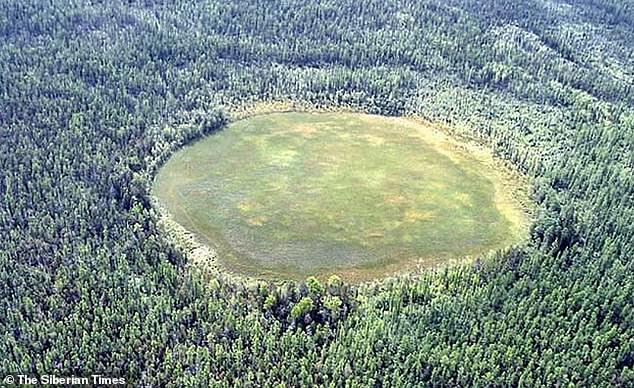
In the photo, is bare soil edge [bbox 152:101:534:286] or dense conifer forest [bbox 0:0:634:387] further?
bare soil edge [bbox 152:101:534:286]

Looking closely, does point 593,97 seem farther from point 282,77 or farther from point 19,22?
point 19,22

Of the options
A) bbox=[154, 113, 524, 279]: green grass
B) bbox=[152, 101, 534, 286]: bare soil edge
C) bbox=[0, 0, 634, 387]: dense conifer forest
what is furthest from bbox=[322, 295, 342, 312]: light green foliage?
bbox=[154, 113, 524, 279]: green grass

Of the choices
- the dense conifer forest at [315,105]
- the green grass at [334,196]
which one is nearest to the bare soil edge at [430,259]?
the green grass at [334,196]

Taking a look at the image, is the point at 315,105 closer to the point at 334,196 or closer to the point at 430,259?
the point at 334,196

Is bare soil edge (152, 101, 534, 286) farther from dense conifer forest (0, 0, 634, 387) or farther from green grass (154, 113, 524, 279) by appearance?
dense conifer forest (0, 0, 634, 387)

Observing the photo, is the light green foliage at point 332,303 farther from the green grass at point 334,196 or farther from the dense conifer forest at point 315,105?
the green grass at point 334,196
